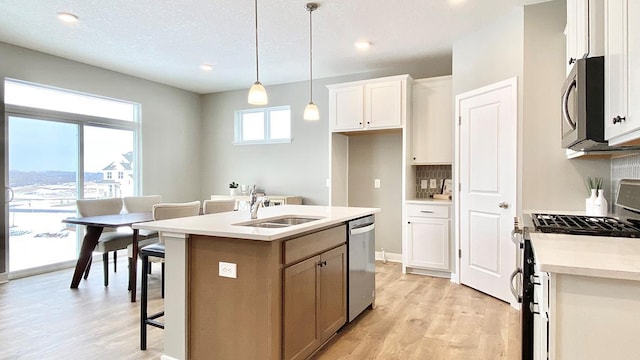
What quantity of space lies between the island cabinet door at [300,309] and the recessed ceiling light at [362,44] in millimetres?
2674

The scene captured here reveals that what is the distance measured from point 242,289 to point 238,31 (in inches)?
109

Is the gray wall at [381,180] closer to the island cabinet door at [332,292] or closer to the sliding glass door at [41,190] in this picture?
the island cabinet door at [332,292]

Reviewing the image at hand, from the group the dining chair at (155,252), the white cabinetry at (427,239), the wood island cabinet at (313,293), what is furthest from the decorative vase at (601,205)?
the dining chair at (155,252)

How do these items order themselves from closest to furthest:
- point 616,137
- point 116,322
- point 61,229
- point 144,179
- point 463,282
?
point 616,137 < point 116,322 < point 463,282 < point 61,229 < point 144,179

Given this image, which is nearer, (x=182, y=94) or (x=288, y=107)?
(x=288, y=107)

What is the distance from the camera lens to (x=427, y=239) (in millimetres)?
4324

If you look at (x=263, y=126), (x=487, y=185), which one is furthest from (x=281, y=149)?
(x=487, y=185)

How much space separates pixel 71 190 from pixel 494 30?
5.48 metres

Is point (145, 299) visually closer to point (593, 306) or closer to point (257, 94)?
point (257, 94)

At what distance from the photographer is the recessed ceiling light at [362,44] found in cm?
402

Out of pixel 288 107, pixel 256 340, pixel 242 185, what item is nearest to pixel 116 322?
pixel 256 340

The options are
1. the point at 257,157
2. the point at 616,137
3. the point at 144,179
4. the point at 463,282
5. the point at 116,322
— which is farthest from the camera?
the point at 257,157

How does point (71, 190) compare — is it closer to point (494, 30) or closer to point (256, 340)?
point (256, 340)

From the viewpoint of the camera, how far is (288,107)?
5824mm
